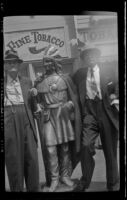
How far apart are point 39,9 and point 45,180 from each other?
4.72ft

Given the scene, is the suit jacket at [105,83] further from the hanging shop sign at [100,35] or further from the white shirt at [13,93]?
the white shirt at [13,93]

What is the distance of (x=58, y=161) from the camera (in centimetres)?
533

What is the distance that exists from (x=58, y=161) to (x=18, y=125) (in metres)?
0.45

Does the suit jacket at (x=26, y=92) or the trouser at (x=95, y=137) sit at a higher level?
the suit jacket at (x=26, y=92)

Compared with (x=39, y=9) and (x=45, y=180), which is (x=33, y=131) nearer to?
(x=45, y=180)

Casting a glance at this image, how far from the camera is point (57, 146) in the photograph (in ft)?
17.4

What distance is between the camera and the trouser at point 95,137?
5.32 m

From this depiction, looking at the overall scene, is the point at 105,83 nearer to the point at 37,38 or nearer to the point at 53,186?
the point at 37,38

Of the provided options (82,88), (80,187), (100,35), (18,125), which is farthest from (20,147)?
(100,35)

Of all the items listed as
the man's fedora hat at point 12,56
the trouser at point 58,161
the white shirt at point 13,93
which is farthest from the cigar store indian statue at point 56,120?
the man's fedora hat at point 12,56

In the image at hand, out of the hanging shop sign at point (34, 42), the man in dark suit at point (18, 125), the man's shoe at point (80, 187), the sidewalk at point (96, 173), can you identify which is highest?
the hanging shop sign at point (34, 42)

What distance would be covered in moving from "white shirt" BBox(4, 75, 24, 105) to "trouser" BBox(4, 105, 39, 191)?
1.9 inches

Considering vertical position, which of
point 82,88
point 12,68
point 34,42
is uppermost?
point 34,42

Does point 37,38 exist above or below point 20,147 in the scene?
above
